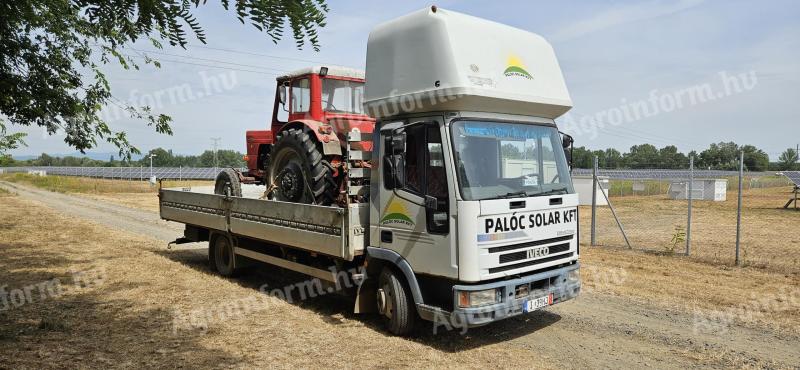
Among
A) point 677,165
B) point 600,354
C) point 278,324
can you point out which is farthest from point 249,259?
point 677,165

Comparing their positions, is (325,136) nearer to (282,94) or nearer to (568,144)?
(282,94)

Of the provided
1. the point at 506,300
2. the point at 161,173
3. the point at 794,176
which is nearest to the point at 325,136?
the point at 506,300

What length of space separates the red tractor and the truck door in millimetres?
1388

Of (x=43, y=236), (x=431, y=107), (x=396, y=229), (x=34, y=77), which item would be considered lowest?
(x=43, y=236)

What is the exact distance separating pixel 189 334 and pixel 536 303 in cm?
377

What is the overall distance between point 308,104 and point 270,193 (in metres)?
1.47

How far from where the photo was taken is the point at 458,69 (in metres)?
5.23

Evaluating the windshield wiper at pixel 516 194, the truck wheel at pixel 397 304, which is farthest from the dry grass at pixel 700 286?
the truck wheel at pixel 397 304

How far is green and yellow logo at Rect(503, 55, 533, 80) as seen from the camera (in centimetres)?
570

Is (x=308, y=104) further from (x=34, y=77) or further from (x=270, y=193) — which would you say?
(x=34, y=77)

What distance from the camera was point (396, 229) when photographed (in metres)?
5.73

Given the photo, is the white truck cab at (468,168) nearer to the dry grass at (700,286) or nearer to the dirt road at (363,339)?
the dirt road at (363,339)

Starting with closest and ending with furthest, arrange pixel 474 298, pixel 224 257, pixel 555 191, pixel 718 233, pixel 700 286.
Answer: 1. pixel 474 298
2. pixel 555 191
3. pixel 700 286
4. pixel 224 257
5. pixel 718 233

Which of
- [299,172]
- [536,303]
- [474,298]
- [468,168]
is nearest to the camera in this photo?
[474,298]
